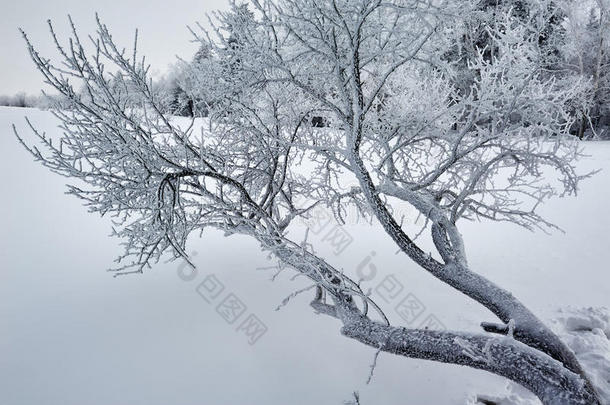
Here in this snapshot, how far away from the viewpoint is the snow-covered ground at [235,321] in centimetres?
446

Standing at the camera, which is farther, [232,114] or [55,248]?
[55,248]

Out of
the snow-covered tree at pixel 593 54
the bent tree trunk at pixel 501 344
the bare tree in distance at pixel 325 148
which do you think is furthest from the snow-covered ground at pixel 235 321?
the snow-covered tree at pixel 593 54

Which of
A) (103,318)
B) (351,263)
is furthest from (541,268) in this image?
(103,318)

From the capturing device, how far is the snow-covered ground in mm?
4457

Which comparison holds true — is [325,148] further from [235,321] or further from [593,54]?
[593,54]

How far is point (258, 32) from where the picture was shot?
145 inches

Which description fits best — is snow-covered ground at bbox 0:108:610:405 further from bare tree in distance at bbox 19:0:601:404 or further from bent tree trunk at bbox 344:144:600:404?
bent tree trunk at bbox 344:144:600:404

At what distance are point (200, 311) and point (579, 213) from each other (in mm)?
10014

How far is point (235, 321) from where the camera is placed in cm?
591

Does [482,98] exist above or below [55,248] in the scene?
below

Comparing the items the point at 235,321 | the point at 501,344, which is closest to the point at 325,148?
the point at 501,344

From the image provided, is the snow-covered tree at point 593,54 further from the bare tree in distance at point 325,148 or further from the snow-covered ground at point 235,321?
the bare tree in distance at point 325,148

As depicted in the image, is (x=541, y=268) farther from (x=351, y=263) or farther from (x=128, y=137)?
(x=128, y=137)

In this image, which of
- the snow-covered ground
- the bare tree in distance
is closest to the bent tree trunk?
the bare tree in distance
